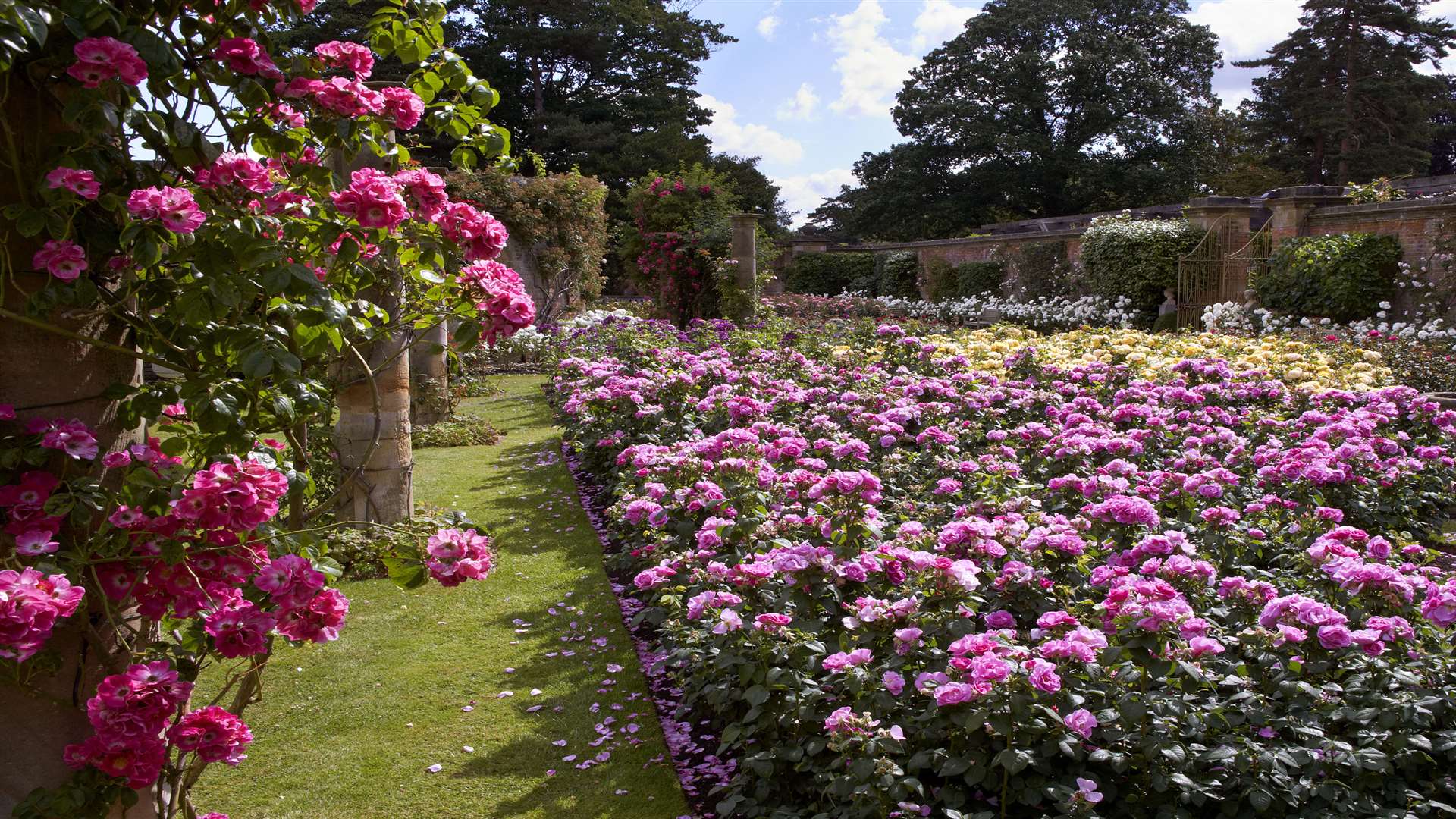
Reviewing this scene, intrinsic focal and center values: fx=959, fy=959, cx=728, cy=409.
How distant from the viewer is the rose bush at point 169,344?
1590 mm

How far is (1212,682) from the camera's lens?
7.85ft

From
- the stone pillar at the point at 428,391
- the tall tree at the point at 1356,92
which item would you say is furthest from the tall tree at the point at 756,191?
the stone pillar at the point at 428,391

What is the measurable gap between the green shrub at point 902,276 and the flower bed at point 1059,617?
1563 cm

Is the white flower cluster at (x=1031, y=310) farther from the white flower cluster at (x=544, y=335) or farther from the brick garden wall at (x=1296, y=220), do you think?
the white flower cluster at (x=544, y=335)

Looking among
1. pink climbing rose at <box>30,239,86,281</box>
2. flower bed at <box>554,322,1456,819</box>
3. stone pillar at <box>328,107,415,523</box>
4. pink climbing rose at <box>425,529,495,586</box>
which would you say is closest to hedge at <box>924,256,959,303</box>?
flower bed at <box>554,322,1456,819</box>

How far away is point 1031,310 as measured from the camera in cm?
1602

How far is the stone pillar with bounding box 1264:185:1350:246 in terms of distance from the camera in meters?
12.2

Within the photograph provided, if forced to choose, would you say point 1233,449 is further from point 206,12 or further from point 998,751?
point 206,12

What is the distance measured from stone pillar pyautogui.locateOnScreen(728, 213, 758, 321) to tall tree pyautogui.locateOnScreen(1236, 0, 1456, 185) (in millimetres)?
21554

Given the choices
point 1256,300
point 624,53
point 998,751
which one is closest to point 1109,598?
point 998,751

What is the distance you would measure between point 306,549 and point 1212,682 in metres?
2.15

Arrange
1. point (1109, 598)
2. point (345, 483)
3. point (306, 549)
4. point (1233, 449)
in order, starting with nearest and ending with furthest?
point (306, 549)
point (345, 483)
point (1109, 598)
point (1233, 449)

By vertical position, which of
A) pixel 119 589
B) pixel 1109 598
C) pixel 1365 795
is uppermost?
pixel 119 589

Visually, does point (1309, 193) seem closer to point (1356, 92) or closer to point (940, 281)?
point (940, 281)
